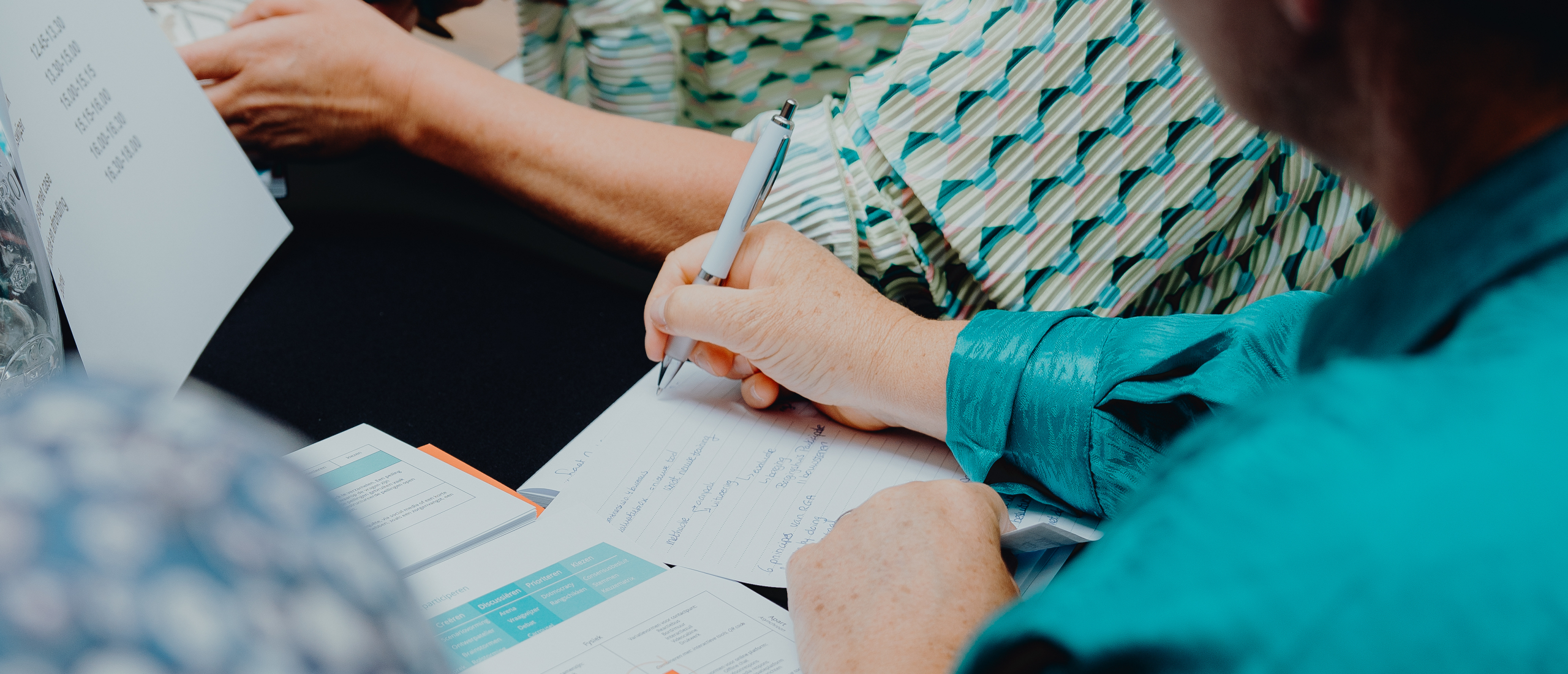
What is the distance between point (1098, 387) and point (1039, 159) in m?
0.23

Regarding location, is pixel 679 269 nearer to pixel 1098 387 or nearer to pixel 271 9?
pixel 1098 387

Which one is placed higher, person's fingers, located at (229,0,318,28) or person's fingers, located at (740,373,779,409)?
person's fingers, located at (229,0,318,28)

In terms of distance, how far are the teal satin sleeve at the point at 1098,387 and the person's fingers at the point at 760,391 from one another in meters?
0.13

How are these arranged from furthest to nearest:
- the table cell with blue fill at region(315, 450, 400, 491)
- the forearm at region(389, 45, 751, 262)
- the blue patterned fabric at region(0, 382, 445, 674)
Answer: the forearm at region(389, 45, 751, 262) → the table cell with blue fill at region(315, 450, 400, 491) → the blue patterned fabric at region(0, 382, 445, 674)

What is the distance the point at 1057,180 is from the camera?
77cm

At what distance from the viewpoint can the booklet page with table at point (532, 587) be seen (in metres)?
0.49

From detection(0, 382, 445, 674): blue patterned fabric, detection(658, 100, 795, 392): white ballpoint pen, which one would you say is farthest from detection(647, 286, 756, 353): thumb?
detection(0, 382, 445, 674): blue patterned fabric

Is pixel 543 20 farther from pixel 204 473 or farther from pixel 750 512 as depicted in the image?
pixel 204 473

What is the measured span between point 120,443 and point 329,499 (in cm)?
3

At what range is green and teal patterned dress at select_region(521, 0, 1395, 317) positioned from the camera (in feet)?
2.50

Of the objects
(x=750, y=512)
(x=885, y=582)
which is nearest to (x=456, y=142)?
(x=750, y=512)

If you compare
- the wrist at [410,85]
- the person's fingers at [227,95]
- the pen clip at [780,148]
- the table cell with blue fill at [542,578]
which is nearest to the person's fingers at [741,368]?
the pen clip at [780,148]

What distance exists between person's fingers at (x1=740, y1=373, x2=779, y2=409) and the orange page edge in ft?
0.61

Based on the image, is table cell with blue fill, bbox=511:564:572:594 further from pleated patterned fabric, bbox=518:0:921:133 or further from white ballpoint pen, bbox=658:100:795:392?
pleated patterned fabric, bbox=518:0:921:133
